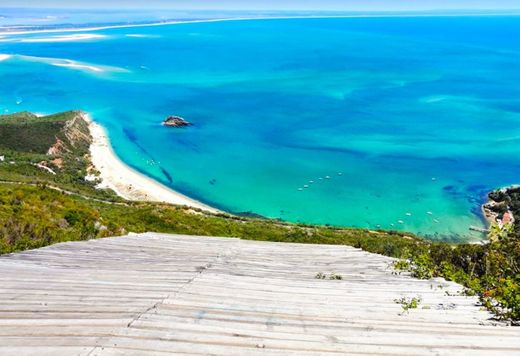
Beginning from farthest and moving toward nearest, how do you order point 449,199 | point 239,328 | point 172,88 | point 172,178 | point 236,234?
1. point 172,88
2. point 172,178
3. point 449,199
4. point 236,234
5. point 239,328

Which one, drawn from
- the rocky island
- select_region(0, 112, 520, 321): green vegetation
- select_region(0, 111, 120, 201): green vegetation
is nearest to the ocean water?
the rocky island

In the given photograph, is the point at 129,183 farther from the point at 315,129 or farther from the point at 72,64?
the point at 72,64

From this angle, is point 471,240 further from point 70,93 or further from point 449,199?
point 70,93

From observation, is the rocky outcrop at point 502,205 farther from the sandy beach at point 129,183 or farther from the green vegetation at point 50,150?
the green vegetation at point 50,150

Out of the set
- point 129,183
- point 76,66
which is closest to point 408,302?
point 129,183

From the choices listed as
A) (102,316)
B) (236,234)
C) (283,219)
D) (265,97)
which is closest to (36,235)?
(102,316)

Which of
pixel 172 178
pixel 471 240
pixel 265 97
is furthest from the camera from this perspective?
pixel 265 97
